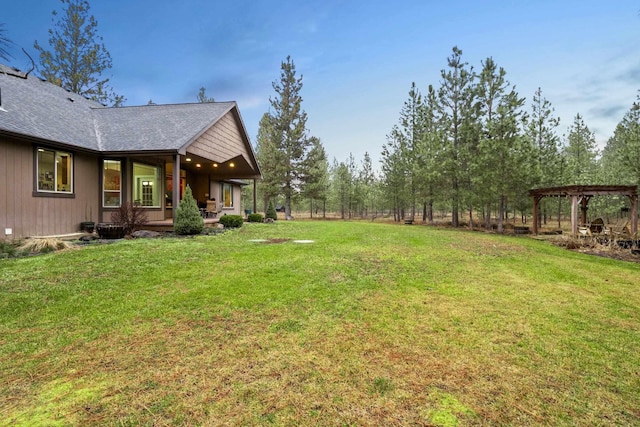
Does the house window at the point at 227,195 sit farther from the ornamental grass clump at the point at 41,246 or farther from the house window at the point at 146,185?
the ornamental grass clump at the point at 41,246

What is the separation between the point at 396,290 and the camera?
4957mm

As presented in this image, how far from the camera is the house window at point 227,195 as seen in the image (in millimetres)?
20203

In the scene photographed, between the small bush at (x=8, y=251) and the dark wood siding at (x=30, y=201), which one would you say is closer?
the small bush at (x=8, y=251)

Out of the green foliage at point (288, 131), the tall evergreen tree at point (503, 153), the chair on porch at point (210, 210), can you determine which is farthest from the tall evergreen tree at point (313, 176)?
the tall evergreen tree at point (503, 153)

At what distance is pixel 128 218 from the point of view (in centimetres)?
1043

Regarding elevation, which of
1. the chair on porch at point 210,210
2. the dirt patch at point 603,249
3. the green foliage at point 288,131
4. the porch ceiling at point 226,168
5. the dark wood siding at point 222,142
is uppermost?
the green foliage at point 288,131

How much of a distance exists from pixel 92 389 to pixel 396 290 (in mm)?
4030

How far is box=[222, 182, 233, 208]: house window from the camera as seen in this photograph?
20.2 meters

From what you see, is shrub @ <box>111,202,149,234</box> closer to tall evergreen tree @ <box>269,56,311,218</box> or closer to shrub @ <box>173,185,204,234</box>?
shrub @ <box>173,185,204,234</box>

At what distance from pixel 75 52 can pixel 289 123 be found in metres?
17.8

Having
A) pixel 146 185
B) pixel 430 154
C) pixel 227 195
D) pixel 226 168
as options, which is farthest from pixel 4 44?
pixel 430 154

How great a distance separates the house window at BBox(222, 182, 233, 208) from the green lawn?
47.0 ft

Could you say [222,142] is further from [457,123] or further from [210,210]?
[457,123]

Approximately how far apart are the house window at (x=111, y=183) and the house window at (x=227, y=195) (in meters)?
8.23
